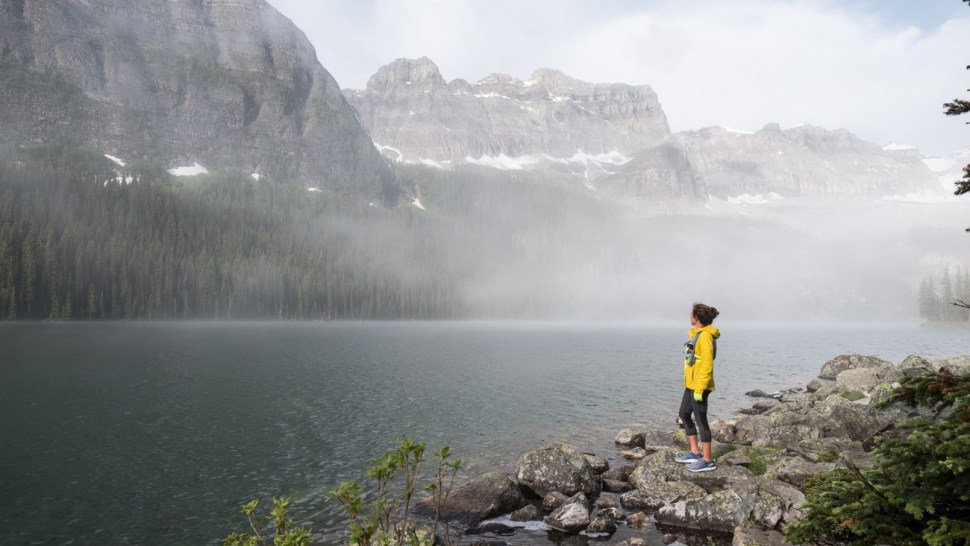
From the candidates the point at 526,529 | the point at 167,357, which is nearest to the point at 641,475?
the point at 526,529

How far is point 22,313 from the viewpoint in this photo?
135m

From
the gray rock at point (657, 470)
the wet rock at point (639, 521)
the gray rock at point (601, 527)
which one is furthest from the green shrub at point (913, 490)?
the gray rock at point (657, 470)

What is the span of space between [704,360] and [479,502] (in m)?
9.22

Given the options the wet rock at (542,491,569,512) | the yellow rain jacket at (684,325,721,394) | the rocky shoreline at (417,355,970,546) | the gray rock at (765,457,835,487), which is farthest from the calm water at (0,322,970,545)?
the yellow rain jacket at (684,325,721,394)

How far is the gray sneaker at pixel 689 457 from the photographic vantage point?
19.3 meters

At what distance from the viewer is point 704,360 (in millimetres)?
16359

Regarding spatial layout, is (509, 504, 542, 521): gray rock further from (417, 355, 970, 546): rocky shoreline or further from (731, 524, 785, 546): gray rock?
(731, 524, 785, 546): gray rock

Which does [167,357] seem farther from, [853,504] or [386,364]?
Answer: [853,504]

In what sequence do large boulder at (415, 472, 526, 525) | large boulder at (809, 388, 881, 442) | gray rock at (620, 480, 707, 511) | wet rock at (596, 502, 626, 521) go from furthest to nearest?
large boulder at (809, 388, 881, 442)
large boulder at (415, 472, 526, 525)
gray rock at (620, 480, 707, 511)
wet rock at (596, 502, 626, 521)

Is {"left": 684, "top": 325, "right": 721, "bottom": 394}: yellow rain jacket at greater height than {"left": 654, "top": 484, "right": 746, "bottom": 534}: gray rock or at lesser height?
greater

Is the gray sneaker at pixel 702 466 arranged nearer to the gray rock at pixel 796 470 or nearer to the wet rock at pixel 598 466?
the gray rock at pixel 796 470

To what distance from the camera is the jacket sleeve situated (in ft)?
53.6

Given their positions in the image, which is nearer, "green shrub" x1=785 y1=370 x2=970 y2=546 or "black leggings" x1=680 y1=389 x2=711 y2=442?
"green shrub" x1=785 y1=370 x2=970 y2=546

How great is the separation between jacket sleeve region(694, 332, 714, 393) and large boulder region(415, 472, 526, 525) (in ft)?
25.2
